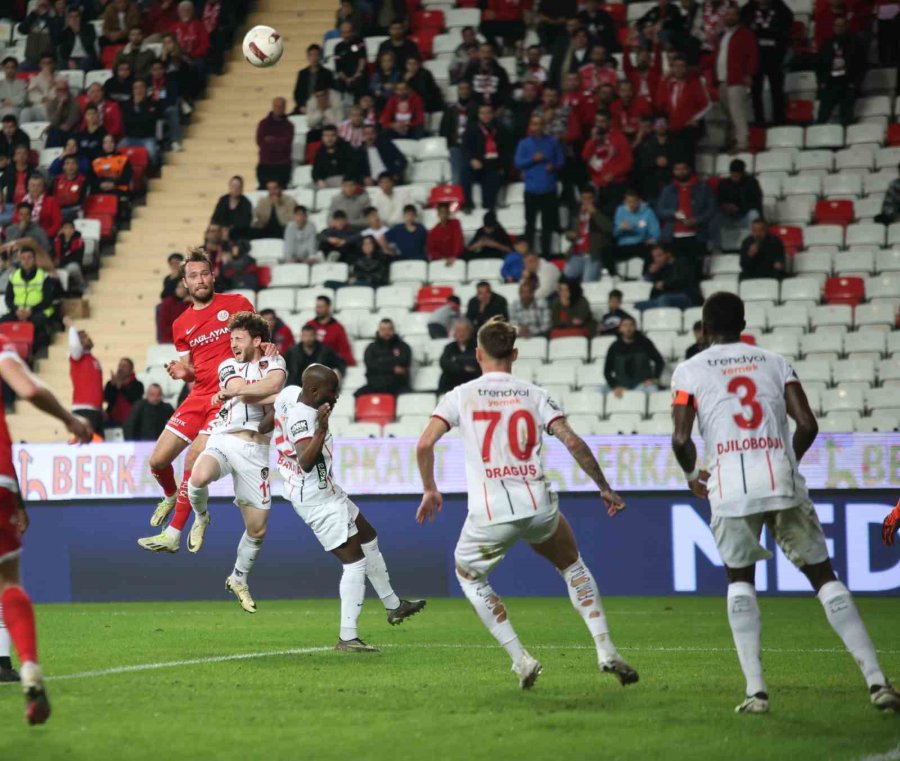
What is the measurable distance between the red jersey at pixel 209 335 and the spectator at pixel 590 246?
8.59 meters

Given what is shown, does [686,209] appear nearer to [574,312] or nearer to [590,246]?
[590,246]

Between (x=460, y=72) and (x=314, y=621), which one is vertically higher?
(x=460, y=72)

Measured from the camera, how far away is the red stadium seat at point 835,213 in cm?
2016

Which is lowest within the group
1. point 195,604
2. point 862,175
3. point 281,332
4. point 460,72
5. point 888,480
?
point 195,604

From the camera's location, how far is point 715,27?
856 inches

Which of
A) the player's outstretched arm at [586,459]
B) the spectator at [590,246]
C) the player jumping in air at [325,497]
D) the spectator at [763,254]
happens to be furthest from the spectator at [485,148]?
the player's outstretched arm at [586,459]

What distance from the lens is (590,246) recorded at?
65.3 feet

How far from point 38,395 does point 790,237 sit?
48.8 feet

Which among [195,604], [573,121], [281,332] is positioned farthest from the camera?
[573,121]

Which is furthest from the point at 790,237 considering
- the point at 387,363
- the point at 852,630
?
the point at 852,630

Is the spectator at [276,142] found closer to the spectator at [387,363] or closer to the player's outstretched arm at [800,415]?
the spectator at [387,363]

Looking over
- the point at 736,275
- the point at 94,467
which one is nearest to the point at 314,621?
the point at 94,467

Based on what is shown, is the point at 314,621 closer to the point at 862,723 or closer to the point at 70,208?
the point at 862,723

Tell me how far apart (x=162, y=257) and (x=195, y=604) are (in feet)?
26.9
